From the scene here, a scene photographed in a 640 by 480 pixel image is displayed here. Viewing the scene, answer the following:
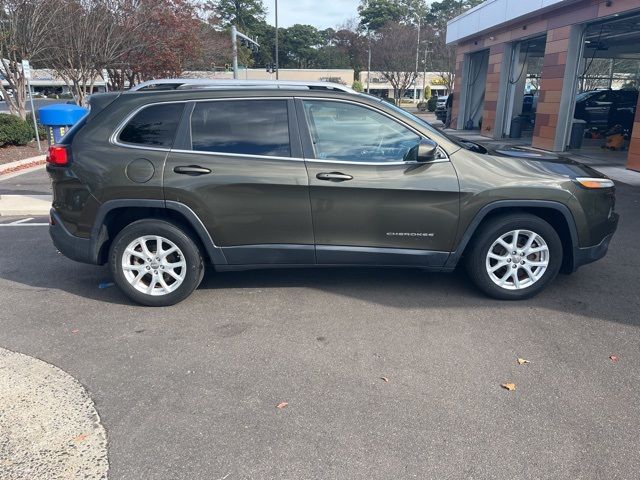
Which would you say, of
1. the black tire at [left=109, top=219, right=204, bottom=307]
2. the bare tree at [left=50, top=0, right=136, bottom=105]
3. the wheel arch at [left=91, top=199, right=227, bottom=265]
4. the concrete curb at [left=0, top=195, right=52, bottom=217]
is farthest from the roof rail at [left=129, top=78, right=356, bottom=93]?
the bare tree at [left=50, top=0, right=136, bottom=105]

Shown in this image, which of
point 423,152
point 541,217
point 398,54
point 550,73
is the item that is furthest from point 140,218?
point 398,54

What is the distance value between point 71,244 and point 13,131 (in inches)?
496

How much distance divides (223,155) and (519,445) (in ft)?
9.66

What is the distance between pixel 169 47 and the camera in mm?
21297

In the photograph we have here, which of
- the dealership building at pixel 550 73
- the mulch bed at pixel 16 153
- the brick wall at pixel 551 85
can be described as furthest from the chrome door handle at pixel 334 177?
the brick wall at pixel 551 85

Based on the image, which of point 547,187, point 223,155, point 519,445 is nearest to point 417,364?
point 519,445

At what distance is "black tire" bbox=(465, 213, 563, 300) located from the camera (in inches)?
169

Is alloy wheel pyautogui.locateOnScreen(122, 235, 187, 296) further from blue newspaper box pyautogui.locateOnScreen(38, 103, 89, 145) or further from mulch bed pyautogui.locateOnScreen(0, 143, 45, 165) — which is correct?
mulch bed pyautogui.locateOnScreen(0, 143, 45, 165)

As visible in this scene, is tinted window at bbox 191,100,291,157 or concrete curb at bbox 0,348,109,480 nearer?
concrete curb at bbox 0,348,109,480

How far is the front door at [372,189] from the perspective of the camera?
4.14 metres

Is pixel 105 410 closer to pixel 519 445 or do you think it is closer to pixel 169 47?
pixel 519 445

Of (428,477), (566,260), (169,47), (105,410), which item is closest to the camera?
(428,477)

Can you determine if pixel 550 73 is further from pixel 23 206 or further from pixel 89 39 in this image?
pixel 89 39

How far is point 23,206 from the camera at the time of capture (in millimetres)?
7938
